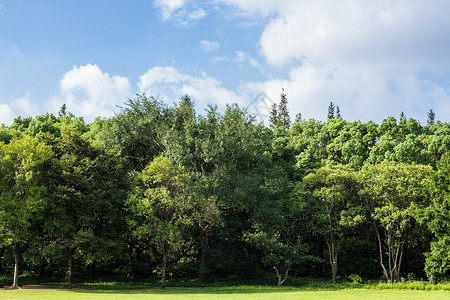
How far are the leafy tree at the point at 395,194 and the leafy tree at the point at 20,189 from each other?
84.9ft

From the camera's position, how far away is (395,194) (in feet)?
106

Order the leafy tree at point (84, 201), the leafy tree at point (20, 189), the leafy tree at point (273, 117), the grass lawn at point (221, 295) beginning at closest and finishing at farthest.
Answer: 1. the grass lawn at point (221, 295)
2. the leafy tree at point (20, 189)
3. the leafy tree at point (84, 201)
4. the leafy tree at point (273, 117)

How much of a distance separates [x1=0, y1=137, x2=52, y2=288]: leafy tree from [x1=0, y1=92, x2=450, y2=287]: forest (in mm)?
94

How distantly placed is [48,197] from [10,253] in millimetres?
8303

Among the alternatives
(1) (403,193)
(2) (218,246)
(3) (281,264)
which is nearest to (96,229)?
(2) (218,246)

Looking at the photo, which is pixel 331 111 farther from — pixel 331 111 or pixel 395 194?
pixel 395 194

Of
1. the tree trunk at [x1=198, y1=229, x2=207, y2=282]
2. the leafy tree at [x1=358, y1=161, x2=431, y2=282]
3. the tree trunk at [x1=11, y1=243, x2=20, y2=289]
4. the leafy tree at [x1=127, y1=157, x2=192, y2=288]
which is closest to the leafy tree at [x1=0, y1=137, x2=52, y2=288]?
the tree trunk at [x1=11, y1=243, x2=20, y2=289]

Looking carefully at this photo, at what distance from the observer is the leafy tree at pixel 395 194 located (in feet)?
103

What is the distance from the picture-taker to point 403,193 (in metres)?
31.6

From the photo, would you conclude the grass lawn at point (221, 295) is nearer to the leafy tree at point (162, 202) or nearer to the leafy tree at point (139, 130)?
the leafy tree at point (162, 202)

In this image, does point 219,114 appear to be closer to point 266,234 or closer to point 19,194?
point 266,234

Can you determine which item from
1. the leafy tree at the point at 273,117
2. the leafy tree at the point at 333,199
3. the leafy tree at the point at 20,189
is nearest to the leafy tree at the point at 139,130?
the leafy tree at the point at 20,189

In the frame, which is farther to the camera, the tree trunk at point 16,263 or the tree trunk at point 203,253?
the tree trunk at point 203,253

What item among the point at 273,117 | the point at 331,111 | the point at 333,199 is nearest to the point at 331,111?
the point at 331,111
